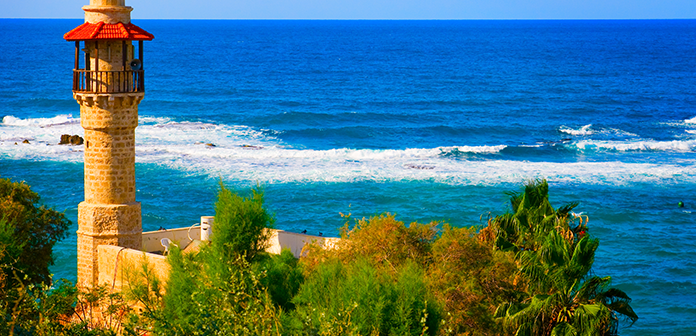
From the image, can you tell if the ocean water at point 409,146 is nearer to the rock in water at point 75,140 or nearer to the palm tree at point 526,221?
the rock in water at point 75,140

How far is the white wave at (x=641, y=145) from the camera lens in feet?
182

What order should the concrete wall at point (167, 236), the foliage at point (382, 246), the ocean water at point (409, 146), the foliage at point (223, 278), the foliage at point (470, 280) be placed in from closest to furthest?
the foliage at point (223, 278)
the foliage at point (470, 280)
the foliage at point (382, 246)
the concrete wall at point (167, 236)
the ocean water at point (409, 146)

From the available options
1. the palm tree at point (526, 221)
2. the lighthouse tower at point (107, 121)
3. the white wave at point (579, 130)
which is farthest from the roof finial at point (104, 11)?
the white wave at point (579, 130)

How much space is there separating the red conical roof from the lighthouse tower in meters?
0.02

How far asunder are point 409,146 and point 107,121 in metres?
40.6

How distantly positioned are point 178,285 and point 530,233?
7575 millimetres

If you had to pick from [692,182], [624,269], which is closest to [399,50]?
[692,182]

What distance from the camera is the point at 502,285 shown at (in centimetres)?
1608

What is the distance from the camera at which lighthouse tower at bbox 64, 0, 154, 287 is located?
1870 centimetres

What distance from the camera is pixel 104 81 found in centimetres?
1886

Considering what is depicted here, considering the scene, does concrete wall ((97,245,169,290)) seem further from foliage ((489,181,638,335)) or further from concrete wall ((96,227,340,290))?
foliage ((489,181,638,335))

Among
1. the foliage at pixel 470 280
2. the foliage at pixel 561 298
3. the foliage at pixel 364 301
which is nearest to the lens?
the foliage at pixel 364 301

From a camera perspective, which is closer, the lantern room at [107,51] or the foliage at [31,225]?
the lantern room at [107,51]

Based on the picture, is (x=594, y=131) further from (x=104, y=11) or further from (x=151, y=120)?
(x=104, y=11)
